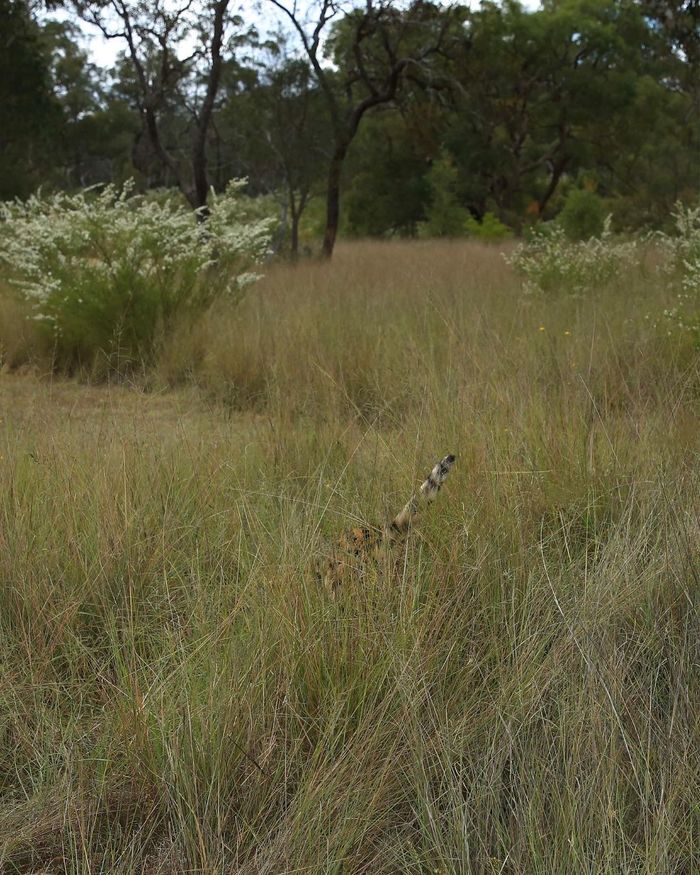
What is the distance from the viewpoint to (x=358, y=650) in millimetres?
1964

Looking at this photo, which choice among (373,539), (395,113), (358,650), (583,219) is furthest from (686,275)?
(395,113)

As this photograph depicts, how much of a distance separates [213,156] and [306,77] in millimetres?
13111

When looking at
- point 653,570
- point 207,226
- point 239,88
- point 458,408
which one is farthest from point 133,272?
point 239,88

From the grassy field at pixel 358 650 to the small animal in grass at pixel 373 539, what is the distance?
52 millimetres

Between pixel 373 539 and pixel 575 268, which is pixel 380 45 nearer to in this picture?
pixel 575 268

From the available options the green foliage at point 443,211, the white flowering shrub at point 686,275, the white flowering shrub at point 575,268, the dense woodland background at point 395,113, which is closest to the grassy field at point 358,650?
the white flowering shrub at point 686,275

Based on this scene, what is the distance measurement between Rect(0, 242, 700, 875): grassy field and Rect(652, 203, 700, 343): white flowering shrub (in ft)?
5.27

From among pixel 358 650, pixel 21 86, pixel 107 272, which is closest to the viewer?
pixel 358 650

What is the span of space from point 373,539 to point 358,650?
0.54 metres

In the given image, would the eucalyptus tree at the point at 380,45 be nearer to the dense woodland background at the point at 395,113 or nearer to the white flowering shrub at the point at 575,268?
the dense woodland background at the point at 395,113

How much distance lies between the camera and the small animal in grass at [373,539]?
2.24 metres

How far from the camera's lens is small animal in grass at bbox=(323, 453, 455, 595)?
2.24 meters

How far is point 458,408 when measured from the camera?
11.0ft

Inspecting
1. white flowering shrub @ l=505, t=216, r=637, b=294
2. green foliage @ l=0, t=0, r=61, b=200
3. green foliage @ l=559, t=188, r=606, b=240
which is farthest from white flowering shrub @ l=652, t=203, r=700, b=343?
green foliage @ l=0, t=0, r=61, b=200
